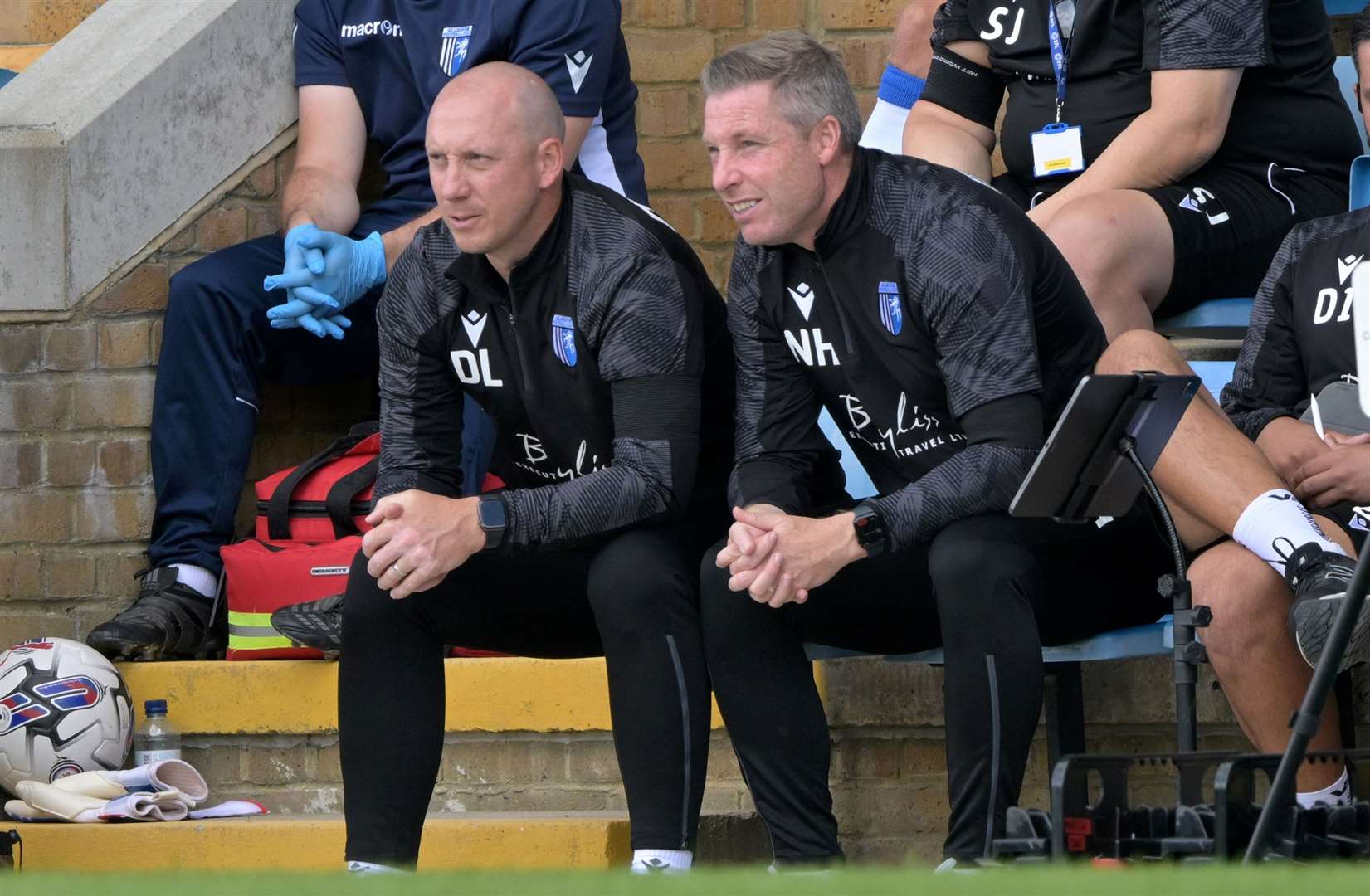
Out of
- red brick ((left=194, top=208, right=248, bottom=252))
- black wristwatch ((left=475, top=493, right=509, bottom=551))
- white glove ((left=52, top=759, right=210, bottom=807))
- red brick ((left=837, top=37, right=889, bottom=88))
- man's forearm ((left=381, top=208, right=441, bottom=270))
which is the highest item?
red brick ((left=837, top=37, right=889, bottom=88))

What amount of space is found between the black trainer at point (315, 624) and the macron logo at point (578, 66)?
1.13 meters

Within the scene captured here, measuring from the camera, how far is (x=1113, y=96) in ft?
11.5

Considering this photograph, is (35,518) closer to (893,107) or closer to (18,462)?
(18,462)

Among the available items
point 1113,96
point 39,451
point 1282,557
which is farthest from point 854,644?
point 39,451

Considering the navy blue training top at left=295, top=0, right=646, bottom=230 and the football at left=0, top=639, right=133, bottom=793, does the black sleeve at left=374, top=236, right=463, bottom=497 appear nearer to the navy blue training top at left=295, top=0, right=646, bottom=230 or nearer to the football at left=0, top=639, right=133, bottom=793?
the football at left=0, top=639, right=133, bottom=793

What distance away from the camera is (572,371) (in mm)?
2914

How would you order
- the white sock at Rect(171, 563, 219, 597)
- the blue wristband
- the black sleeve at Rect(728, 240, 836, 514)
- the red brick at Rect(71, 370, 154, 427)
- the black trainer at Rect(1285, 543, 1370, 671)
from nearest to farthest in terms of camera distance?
1. the black trainer at Rect(1285, 543, 1370, 671)
2. the black sleeve at Rect(728, 240, 836, 514)
3. the white sock at Rect(171, 563, 219, 597)
4. the red brick at Rect(71, 370, 154, 427)
5. the blue wristband

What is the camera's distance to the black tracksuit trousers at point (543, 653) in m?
2.62

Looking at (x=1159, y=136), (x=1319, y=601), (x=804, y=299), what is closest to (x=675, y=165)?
(x=1159, y=136)

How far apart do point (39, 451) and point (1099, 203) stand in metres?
2.10

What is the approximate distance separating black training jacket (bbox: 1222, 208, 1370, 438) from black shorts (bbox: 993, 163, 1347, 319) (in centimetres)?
22

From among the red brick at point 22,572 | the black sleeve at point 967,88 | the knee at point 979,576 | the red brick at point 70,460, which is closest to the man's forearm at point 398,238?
the red brick at point 70,460

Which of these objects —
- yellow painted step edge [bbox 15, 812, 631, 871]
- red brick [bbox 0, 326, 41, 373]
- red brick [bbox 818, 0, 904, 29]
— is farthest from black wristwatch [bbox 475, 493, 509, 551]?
red brick [bbox 818, 0, 904, 29]

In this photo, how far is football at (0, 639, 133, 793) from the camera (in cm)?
339
